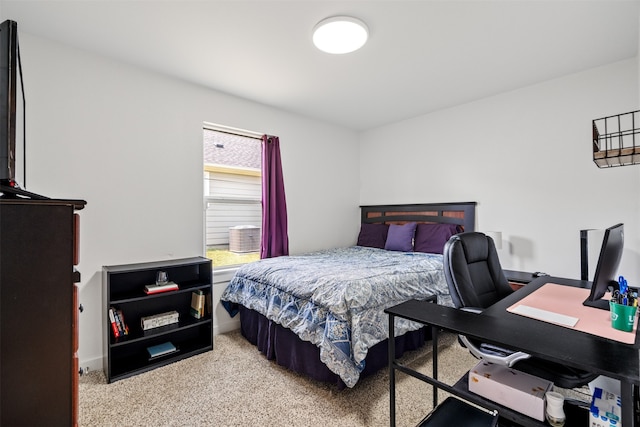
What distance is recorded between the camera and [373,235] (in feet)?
13.4

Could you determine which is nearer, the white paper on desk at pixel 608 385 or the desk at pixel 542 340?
the desk at pixel 542 340

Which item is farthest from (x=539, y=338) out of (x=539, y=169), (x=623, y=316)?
(x=539, y=169)

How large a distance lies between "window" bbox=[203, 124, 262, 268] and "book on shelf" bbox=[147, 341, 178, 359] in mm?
854

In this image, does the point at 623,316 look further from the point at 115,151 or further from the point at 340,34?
the point at 115,151

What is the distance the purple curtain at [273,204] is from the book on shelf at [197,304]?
826mm

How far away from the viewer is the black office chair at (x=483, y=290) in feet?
4.09

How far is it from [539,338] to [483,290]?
31.7 inches

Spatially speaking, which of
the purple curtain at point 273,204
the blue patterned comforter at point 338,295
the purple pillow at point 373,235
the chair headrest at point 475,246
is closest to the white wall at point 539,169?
the purple pillow at point 373,235

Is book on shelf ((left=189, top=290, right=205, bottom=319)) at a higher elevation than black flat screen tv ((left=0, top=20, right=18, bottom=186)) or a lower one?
lower

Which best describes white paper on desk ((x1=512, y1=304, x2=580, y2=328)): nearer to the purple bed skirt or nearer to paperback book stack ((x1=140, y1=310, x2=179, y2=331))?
the purple bed skirt

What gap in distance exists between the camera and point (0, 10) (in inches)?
72.8

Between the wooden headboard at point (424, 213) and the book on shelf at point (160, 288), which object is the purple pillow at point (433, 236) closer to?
the wooden headboard at point (424, 213)

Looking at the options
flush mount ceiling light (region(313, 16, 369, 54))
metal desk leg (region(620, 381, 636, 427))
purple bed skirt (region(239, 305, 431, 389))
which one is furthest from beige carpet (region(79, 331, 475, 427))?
flush mount ceiling light (region(313, 16, 369, 54))

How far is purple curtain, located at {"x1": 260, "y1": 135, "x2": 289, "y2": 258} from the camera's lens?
3.31m
